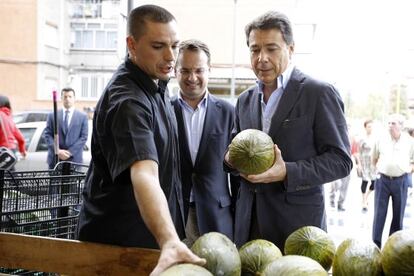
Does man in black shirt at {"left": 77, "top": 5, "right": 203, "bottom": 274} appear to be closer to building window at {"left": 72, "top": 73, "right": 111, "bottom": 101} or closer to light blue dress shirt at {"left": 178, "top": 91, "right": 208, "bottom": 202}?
light blue dress shirt at {"left": 178, "top": 91, "right": 208, "bottom": 202}

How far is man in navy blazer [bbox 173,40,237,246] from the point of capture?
2518 millimetres

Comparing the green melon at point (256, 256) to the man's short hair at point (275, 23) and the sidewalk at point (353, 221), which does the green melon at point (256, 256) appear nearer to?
the man's short hair at point (275, 23)

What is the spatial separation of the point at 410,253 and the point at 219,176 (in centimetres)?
145

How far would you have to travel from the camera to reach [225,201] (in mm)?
2576

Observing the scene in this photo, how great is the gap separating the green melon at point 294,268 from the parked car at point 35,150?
5.88m

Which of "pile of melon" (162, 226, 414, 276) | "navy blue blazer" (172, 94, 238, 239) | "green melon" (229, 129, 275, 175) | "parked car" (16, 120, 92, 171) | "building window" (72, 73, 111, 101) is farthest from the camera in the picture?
"building window" (72, 73, 111, 101)

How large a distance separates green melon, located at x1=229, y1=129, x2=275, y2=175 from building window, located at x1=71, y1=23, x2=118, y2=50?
17041mm

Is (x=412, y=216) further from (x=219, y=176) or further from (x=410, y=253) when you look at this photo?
(x=410, y=253)

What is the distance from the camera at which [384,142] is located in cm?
578

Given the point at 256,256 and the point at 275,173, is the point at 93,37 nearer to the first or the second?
the point at 275,173

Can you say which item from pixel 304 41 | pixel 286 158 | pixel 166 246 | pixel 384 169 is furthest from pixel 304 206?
pixel 384 169

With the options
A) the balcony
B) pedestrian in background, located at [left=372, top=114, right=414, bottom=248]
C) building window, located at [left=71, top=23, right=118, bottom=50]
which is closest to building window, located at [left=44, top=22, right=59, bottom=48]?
building window, located at [left=71, top=23, right=118, bottom=50]

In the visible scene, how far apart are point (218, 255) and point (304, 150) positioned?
0.77 m

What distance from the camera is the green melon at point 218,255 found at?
4.07ft
